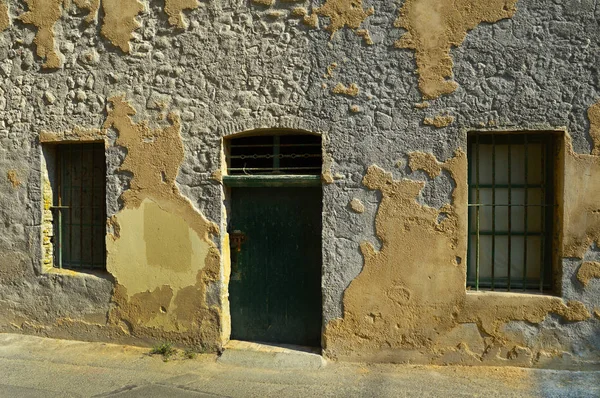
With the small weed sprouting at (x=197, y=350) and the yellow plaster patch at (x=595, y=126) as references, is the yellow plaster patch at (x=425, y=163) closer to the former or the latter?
the yellow plaster patch at (x=595, y=126)

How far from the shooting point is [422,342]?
15.8 ft

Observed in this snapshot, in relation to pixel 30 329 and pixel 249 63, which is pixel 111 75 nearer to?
pixel 249 63

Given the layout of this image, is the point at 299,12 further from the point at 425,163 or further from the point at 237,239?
the point at 237,239

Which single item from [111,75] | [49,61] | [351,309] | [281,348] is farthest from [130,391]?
[49,61]

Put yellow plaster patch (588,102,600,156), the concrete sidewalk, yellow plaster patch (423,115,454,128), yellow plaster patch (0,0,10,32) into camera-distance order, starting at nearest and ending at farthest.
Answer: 1. the concrete sidewalk
2. yellow plaster patch (588,102,600,156)
3. yellow plaster patch (423,115,454,128)
4. yellow plaster patch (0,0,10,32)

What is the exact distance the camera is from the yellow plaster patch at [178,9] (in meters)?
5.25

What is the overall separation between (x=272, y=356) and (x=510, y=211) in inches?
101

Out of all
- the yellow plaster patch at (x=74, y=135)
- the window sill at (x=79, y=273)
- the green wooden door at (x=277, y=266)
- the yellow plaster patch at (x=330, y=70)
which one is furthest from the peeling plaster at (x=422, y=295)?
the yellow plaster patch at (x=74, y=135)

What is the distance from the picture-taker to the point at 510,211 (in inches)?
191

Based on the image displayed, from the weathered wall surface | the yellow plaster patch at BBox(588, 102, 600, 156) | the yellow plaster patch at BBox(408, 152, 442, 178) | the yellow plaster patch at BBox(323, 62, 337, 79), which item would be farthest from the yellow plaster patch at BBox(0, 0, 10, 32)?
the yellow plaster patch at BBox(588, 102, 600, 156)

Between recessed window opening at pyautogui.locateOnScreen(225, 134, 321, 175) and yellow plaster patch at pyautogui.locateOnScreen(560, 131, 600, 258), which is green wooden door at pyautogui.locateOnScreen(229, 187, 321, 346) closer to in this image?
recessed window opening at pyautogui.locateOnScreen(225, 134, 321, 175)

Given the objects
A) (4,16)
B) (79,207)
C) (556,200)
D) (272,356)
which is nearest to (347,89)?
(556,200)

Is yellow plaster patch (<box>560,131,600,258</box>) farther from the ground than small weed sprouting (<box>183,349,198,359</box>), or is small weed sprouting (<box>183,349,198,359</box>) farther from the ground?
yellow plaster patch (<box>560,131,600,258</box>)

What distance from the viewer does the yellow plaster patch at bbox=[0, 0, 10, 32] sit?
5.83 meters
